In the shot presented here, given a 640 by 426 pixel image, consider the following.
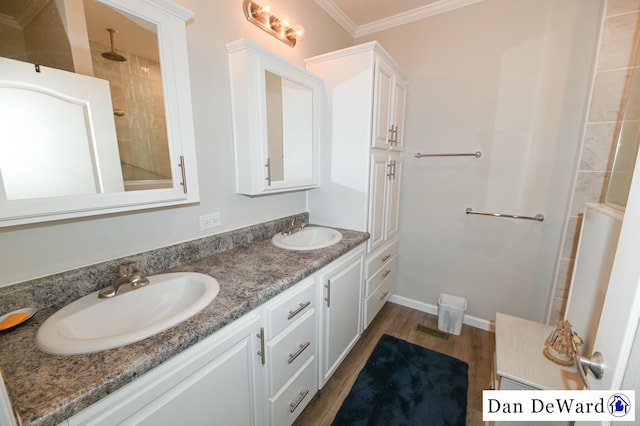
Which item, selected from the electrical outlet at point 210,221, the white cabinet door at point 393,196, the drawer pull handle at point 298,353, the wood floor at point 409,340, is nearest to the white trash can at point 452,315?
the wood floor at point 409,340

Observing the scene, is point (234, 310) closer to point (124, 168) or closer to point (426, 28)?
point (124, 168)

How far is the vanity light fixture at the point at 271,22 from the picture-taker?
146cm

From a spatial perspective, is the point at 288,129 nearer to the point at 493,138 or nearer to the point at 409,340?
the point at 493,138

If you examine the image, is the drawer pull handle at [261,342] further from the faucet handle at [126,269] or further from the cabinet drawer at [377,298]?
the cabinet drawer at [377,298]

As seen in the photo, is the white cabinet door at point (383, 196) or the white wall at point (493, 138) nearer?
the white wall at point (493, 138)

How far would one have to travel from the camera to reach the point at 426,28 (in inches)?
83.0

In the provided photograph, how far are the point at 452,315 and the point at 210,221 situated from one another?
2.04 meters

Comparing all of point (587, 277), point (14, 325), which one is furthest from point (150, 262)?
point (587, 277)

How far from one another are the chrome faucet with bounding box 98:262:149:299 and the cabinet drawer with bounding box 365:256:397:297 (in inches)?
56.4

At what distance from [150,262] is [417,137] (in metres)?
2.17

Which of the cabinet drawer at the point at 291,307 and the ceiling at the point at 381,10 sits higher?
the ceiling at the point at 381,10

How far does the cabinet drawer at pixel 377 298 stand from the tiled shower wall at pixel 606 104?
51.4 inches

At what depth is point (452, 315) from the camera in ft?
6.98
